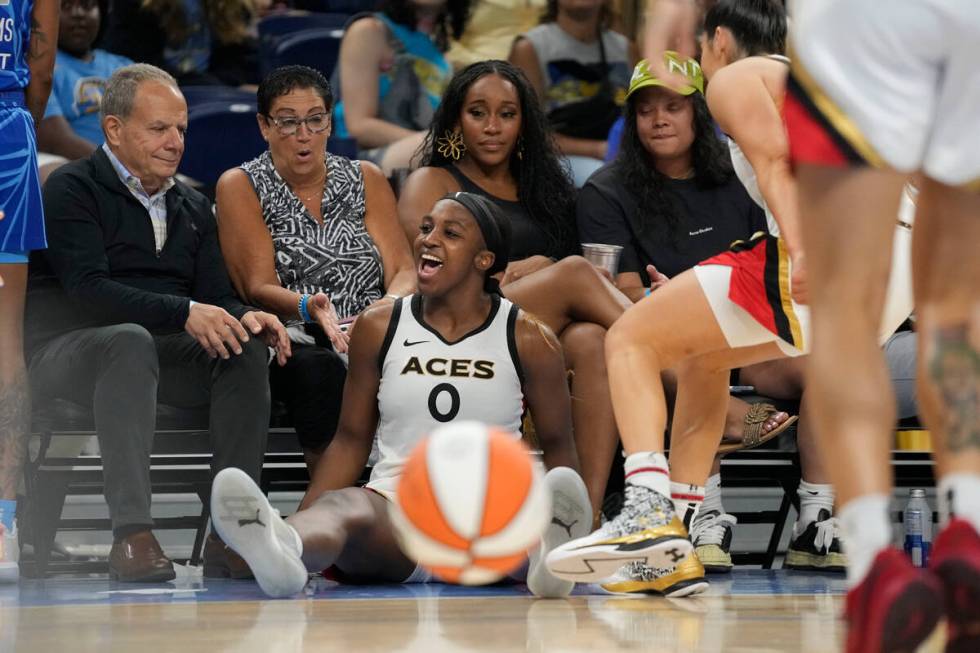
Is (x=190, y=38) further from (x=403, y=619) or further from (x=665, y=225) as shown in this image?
(x=403, y=619)

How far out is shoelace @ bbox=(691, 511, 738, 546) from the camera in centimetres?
471

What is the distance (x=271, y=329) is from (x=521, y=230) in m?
1.17

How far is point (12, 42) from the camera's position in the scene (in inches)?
175

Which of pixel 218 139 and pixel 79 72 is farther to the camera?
pixel 79 72

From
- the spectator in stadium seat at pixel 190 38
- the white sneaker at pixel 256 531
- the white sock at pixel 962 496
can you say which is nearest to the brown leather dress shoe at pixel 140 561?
the white sneaker at pixel 256 531

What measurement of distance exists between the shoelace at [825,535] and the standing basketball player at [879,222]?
275cm

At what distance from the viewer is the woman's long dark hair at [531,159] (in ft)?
17.7

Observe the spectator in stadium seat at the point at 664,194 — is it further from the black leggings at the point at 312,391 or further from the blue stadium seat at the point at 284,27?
the blue stadium seat at the point at 284,27

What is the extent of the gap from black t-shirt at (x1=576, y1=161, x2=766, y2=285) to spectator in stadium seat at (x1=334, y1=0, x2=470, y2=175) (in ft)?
3.20

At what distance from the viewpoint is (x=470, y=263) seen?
14.7 ft

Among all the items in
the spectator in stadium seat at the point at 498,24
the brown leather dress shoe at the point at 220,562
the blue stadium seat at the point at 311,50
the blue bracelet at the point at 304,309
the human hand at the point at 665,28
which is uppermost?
the spectator in stadium seat at the point at 498,24

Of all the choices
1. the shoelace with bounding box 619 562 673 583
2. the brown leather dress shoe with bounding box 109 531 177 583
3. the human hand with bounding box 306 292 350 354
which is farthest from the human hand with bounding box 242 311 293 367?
the shoelace with bounding box 619 562 673 583

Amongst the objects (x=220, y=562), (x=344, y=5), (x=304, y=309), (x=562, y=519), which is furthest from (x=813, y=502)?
(x=344, y=5)

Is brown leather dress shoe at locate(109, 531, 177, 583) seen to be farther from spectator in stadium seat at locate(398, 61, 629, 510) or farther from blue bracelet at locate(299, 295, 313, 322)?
spectator in stadium seat at locate(398, 61, 629, 510)
